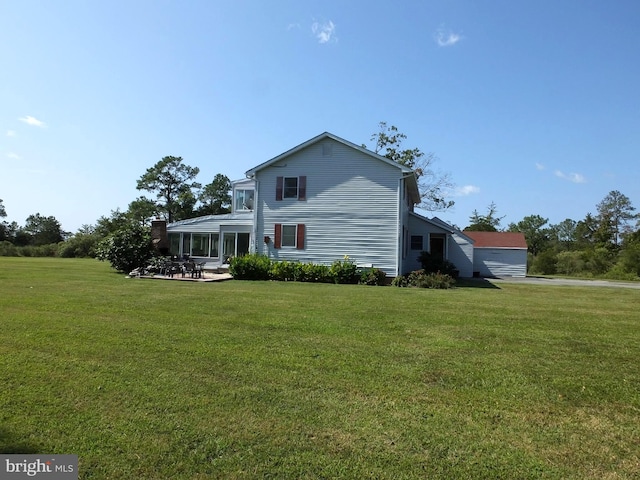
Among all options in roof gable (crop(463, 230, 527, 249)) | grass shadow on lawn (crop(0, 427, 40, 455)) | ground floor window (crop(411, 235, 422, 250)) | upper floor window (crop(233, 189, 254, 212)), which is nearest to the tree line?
roof gable (crop(463, 230, 527, 249))

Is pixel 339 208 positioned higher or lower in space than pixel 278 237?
higher

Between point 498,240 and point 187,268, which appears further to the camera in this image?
point 498,240

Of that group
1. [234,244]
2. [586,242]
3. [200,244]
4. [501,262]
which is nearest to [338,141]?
[234,244]

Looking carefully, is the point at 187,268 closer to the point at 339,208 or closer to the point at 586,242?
the point at 339,208

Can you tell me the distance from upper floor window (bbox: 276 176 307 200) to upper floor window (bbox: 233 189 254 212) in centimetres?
587

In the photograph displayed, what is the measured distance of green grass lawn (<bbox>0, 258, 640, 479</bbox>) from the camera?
288 cm

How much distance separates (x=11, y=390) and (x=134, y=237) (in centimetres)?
1774

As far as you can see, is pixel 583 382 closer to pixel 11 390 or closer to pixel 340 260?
pixel 11 390

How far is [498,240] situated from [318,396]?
27202 millimetres

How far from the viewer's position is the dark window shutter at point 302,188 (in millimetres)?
19328

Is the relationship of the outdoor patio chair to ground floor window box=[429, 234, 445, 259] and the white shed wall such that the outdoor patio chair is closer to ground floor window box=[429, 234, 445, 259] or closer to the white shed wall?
ground floor window box=[429, 234, 445, 259]

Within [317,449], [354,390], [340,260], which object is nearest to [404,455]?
[317,449]

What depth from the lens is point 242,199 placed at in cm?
2586

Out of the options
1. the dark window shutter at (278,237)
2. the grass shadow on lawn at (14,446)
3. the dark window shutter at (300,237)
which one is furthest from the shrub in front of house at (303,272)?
the grass shadow on lawn at (14,446)
